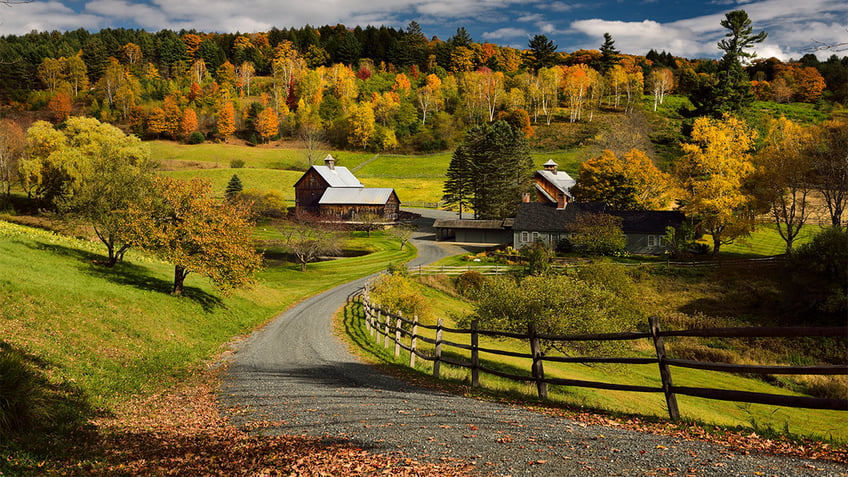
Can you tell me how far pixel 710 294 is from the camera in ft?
142

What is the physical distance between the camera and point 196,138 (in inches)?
5064

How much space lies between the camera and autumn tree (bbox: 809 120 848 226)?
128 ft

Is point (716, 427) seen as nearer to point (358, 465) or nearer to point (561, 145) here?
point (358, 465)

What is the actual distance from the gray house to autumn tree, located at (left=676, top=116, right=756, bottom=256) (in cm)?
488

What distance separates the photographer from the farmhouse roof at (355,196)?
82738 mm

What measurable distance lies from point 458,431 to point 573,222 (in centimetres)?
5461

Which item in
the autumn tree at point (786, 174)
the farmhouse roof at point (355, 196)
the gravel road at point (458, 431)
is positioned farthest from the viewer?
the farmhouse roof at point (355, 196)

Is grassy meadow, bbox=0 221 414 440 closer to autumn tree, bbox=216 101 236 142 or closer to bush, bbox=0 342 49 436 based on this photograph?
bush, bbox=0 342 49 436

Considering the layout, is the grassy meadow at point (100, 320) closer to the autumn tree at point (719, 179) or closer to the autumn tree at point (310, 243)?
the autumn tree at point (310, 243)

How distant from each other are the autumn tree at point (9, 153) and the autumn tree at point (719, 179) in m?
75.9

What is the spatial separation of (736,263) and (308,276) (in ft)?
146

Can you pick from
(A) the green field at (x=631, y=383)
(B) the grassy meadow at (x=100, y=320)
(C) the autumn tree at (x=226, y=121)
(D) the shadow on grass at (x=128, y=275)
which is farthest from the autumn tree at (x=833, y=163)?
(C) the autumn tree at (x=226, y=121)

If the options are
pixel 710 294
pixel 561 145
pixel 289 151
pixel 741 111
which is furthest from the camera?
pixel 289 151

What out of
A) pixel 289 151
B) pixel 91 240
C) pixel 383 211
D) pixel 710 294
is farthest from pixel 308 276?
pixel 289 151
